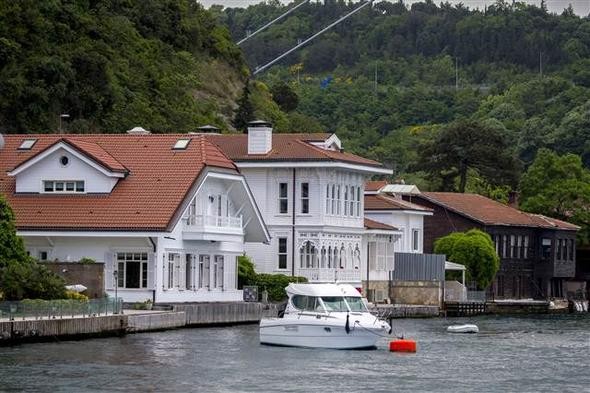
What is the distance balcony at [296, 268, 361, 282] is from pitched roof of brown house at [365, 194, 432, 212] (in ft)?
41.5

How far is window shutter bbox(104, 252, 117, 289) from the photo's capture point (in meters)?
76.6

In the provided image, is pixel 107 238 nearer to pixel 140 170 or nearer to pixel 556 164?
pixel 140 170

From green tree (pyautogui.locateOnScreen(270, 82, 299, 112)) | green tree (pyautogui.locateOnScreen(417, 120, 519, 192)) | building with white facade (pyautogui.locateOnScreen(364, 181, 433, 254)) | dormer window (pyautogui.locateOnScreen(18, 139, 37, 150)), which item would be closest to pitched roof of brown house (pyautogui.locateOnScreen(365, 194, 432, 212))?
building with white facade (pyautogui.locateOnScreen(364, 181, 433, 254))

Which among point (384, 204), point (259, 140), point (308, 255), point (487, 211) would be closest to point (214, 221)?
point (259, 140)

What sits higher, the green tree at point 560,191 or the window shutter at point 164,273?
the green tree at point 560,191

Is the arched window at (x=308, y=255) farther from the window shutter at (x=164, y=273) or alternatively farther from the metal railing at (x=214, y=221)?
the window shutter at (x=164, y=273)

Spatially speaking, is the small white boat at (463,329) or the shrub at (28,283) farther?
A: the small white boat at (463,329)

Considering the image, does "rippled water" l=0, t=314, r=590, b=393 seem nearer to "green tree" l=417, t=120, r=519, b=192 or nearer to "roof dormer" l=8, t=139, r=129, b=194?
"roof dormer" l=8, t=139, r=129, b=194

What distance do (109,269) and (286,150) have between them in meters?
20.5

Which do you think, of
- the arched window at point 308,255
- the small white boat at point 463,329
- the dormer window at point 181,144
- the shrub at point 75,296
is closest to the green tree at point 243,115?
the arched window at point 308,255

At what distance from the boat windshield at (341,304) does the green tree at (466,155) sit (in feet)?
291

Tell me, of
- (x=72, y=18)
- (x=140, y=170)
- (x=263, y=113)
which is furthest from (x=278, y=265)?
(x=263, y=113)

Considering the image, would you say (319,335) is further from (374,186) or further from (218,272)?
(374,186)

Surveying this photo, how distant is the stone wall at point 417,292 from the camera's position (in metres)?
106
